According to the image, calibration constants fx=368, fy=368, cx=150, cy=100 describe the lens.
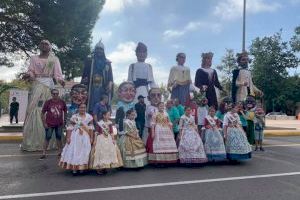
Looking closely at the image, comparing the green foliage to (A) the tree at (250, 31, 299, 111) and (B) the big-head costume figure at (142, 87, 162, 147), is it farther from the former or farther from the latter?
(B) the big-head costume figure at (142, 87, 162, 147)

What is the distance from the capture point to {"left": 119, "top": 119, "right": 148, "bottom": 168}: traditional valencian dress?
690 cm

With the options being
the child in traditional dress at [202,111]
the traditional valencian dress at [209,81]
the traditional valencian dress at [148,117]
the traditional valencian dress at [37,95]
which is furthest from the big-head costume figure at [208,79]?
→ the traditional valencian dress at [37,95]

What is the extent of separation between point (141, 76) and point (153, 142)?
2222 millimetres

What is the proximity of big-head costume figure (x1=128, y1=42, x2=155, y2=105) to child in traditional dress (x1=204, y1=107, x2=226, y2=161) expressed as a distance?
1852mm

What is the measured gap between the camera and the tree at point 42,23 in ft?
57.5

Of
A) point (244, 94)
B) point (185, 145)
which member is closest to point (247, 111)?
point (244, 94)

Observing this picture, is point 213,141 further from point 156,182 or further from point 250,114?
point 250,114

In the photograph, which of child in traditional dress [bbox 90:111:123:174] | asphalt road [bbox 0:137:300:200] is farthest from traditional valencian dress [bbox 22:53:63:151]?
child in traditional dress [bbox 90:111:123:174]

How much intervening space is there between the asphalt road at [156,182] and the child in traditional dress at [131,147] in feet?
0.56

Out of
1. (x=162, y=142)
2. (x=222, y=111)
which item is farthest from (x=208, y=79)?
(x=162, y=142)

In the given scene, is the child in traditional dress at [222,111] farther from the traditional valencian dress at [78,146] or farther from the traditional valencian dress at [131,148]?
the traditional valencian dress at [78,146]

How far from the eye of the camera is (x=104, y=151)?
21.6 ft

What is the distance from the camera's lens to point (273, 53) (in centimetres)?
5497

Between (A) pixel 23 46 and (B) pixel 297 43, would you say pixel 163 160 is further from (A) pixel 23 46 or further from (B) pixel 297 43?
(B) pixel 297 43
